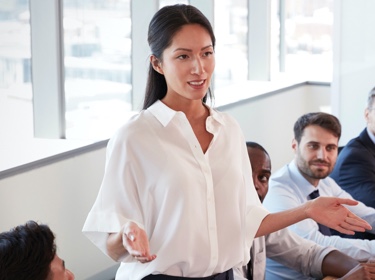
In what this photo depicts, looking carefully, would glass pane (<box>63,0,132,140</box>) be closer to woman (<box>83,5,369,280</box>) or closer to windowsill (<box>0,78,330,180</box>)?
windowsill (<box>0,78,330,180</box>)

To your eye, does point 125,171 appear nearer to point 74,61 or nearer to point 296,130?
point 296,130

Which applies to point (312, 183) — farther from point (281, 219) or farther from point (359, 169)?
point (281, 219)

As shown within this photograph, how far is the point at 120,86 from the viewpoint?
17.7 feet

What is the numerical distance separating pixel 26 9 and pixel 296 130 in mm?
1526

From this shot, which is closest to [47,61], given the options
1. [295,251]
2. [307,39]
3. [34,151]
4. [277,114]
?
[34,151]

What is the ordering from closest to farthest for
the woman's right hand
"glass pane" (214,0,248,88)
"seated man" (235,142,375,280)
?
the woman's right hand
"seated man" (235,142,375,280)
"glass pane" (214,0,248,88)

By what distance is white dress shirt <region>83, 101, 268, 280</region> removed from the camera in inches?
89.0

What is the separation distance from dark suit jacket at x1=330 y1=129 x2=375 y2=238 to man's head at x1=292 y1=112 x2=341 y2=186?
0.43 meters

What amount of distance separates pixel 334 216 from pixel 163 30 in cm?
73

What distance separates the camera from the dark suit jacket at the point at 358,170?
4480 mm

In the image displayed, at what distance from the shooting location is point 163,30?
7.75ft

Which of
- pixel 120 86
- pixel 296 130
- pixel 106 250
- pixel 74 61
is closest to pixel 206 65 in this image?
pixel 106 250

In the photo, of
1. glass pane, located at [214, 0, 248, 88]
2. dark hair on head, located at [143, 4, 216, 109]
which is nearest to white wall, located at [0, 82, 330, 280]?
dark hair on head, located at [143, 4, 216, 109]

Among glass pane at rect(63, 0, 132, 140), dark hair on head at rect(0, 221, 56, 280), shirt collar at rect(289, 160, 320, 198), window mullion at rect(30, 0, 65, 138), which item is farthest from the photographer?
glass pane at rect(63, 0, 132, 140)
